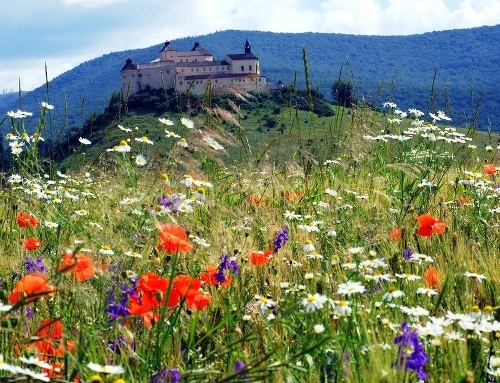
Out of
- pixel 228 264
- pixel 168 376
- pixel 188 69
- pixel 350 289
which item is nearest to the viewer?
pixel 168 376

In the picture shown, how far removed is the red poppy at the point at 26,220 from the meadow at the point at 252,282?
0.01 m

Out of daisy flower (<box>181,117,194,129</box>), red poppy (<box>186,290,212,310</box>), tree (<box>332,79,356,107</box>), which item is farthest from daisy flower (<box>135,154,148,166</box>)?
red poppy (<box>186,290,212,310</box>)

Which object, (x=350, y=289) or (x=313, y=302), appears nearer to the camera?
(x=313, y=302)

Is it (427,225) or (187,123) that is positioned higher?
(187,123)

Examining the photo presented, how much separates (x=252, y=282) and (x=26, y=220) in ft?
4.34

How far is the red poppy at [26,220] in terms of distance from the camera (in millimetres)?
3262

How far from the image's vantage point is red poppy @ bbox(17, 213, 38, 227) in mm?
3262

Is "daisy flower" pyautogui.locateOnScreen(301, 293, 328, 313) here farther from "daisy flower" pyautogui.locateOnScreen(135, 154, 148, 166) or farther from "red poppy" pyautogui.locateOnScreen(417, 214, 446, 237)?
"daisy flower" pyautogui.locateOnScreen(135, 154, 148, 166)

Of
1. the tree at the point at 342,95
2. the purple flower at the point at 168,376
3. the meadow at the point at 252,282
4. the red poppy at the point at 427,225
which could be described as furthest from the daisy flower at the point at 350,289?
the tree at the point at 342,95

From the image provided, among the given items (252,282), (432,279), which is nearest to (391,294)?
(432,279)

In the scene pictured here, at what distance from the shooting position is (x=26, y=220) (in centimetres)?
327

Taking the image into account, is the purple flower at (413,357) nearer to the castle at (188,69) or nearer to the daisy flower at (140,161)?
the daisy flower at (140,161)

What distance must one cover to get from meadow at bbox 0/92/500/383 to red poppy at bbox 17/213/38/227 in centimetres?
1

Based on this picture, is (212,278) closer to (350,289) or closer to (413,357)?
(350,289)
